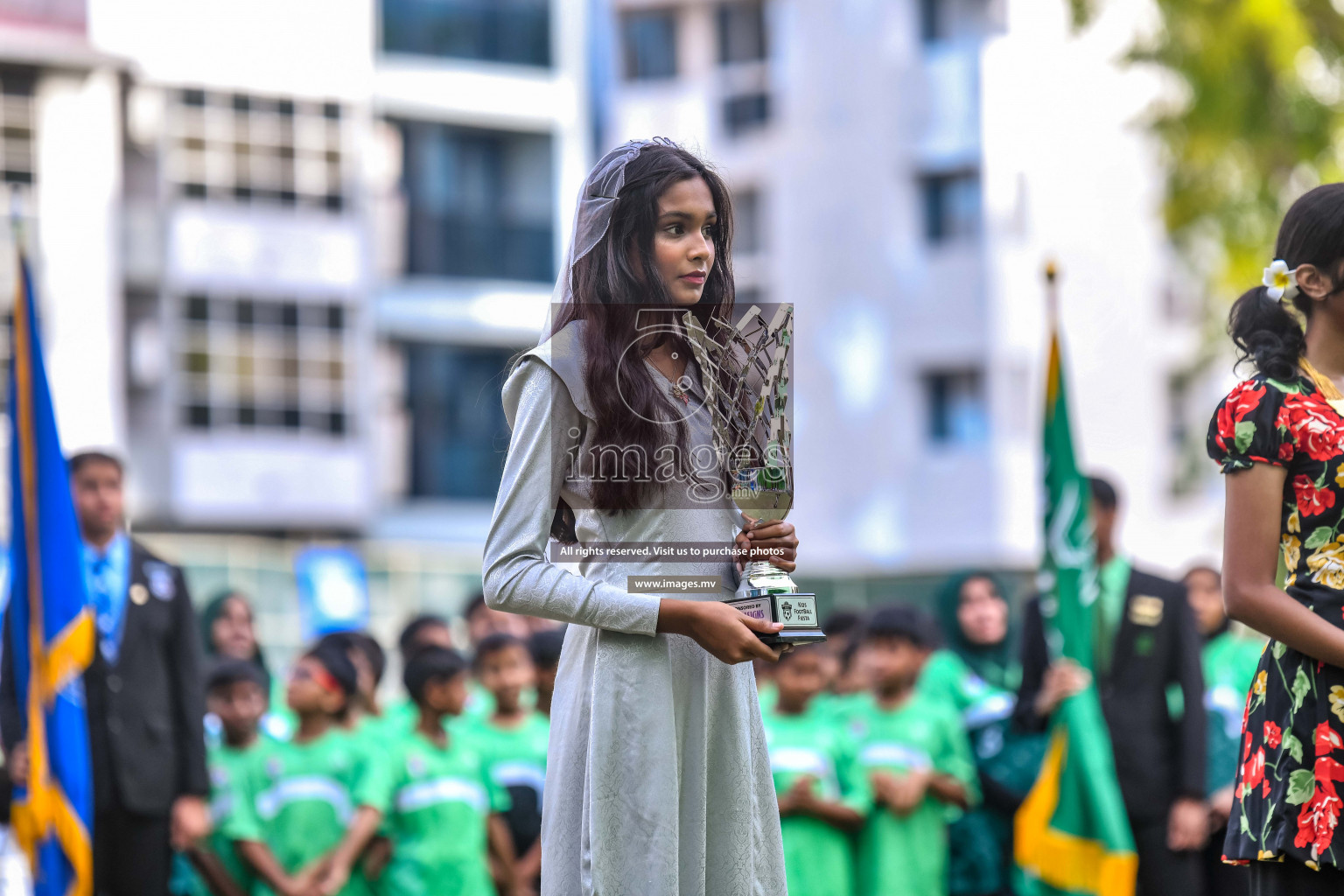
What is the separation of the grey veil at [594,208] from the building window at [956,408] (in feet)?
68.0

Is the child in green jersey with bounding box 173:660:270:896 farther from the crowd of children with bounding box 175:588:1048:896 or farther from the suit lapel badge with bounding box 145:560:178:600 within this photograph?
the suit lapel badge with bounding box 145:560:178:600

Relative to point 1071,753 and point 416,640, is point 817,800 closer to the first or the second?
point 1071,753

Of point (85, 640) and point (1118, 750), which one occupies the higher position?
point (85, 640)

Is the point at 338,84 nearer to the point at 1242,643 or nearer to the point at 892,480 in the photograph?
the point at 892,480

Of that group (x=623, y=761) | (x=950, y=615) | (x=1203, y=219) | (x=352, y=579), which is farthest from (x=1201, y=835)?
(x=1203, y=219)

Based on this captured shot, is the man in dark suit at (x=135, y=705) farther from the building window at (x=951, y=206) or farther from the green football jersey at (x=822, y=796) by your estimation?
the building window at (x=951, y=206)

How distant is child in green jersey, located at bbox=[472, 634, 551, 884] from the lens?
7.50 meters

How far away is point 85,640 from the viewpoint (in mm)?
6582

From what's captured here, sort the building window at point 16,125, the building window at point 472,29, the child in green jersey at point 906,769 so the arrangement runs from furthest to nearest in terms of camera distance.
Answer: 1. the building window at point 472,29
2. the building window at point 16,125
3. the child in green jersey at point 906,769

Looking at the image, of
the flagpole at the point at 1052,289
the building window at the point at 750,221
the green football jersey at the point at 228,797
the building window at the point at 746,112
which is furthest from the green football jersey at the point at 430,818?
the building window at the point at 746,112

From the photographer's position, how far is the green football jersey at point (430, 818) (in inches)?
277

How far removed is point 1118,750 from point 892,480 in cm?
1728

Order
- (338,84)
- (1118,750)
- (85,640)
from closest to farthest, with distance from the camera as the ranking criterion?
1. (85,640)
2. (1118,750)
3. (338,84)

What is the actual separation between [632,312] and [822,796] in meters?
4.66
